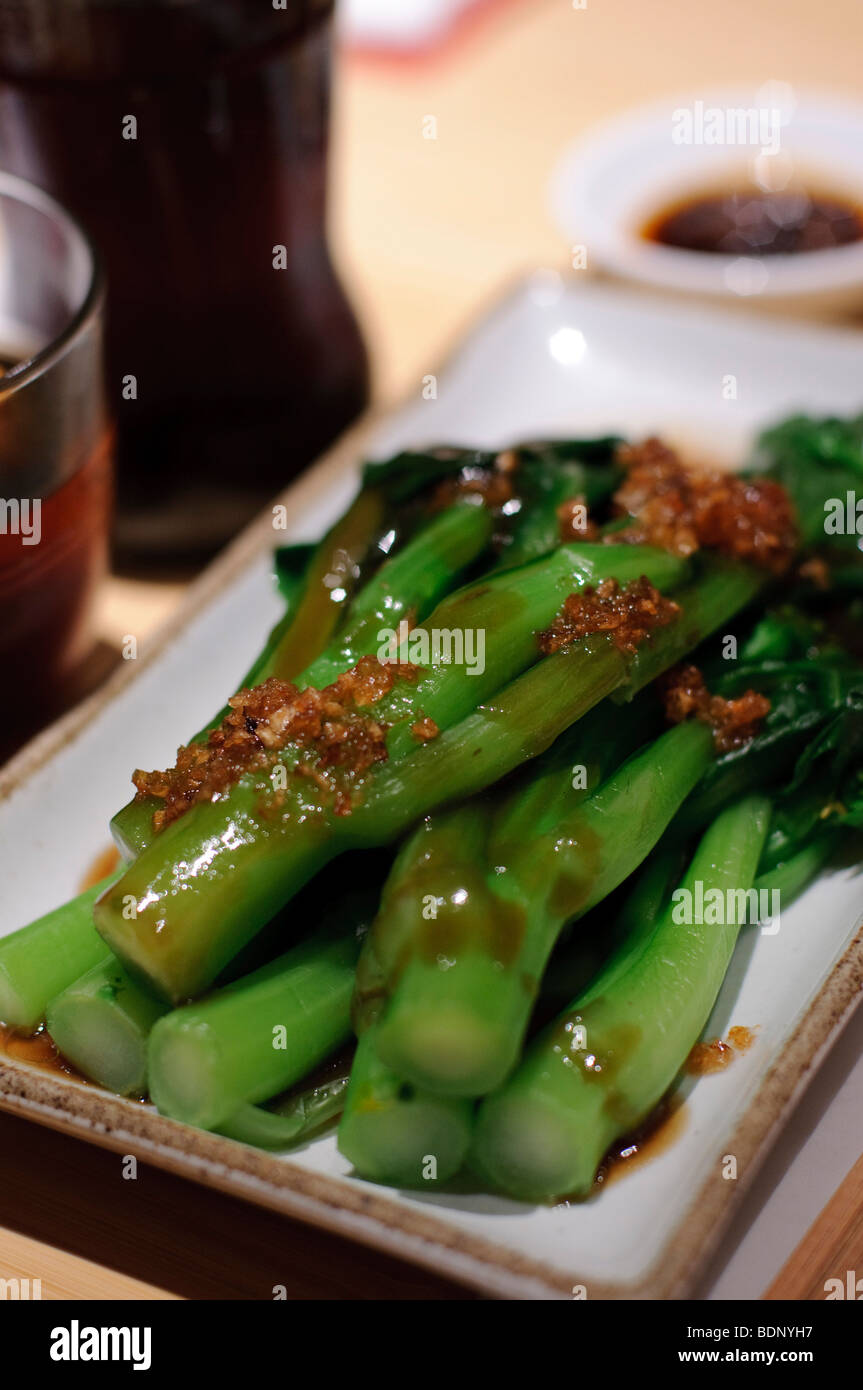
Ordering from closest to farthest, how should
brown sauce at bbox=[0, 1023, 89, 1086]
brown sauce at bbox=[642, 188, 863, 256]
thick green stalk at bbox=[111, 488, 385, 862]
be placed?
brown sauce at bbox=[0, 1023, 89, 1086], thick green stalk at bbox=[111, 488, 385, 862], brown sauce at bbox=[642, 188, 863, 256]

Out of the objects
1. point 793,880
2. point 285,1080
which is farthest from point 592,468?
point 285,1080

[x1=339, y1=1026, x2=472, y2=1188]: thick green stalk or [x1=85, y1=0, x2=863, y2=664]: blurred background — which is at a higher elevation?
[x1=85, y1=0, x2=863, y2=664]: blurred background

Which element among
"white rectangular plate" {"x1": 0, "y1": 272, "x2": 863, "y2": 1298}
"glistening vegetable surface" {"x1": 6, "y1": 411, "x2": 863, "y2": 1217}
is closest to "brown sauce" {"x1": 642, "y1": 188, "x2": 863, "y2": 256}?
"white rectangular plate" {"x1": 0, "y1": 272, "x2": 863, "y2": 1298}

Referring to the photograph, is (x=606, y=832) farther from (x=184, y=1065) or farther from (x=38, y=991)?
(x=38, y=991)

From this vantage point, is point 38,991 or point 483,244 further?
point 483,244

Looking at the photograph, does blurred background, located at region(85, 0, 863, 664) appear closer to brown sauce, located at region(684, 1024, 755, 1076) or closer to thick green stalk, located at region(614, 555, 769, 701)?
thick green stalk, located at region(614, 555, 769, 701)
